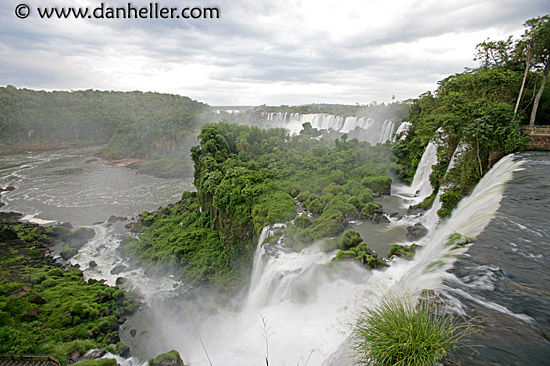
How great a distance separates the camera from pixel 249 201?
18.6 meters

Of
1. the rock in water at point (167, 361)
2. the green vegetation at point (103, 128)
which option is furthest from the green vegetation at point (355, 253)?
the green vegetation at point (103, 128)

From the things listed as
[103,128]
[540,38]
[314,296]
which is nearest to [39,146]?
[103,128]

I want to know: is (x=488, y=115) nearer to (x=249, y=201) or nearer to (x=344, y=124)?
(x=249, y=201)

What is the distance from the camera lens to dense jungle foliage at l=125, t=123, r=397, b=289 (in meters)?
16.8

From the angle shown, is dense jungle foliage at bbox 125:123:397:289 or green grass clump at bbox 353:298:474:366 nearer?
green grass clump at bbox 353:298:474:366

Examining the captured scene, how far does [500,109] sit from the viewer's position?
14.9 m

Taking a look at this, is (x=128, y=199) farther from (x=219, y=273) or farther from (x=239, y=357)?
(x=239, y=357)

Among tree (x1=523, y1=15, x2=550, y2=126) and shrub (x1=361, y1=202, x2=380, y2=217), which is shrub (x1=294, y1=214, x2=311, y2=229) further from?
tree (x1=523, y1=15, x2=550, y2=126)

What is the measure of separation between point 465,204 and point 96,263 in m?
23.4

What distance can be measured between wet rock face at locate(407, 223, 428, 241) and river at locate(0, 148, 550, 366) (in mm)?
392

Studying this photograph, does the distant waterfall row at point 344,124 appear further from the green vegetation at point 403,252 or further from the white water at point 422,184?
the green vegetation at point 403,252

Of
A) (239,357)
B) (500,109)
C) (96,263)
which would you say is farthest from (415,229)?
(96,263)

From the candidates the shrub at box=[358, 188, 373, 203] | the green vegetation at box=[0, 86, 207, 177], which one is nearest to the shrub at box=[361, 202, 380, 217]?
the shrub at box=[358, 188, 373, 203]

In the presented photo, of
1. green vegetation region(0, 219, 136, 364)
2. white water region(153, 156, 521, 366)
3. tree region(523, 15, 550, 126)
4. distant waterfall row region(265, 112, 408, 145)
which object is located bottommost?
green vegetation region(0, 219, 136, 364)
